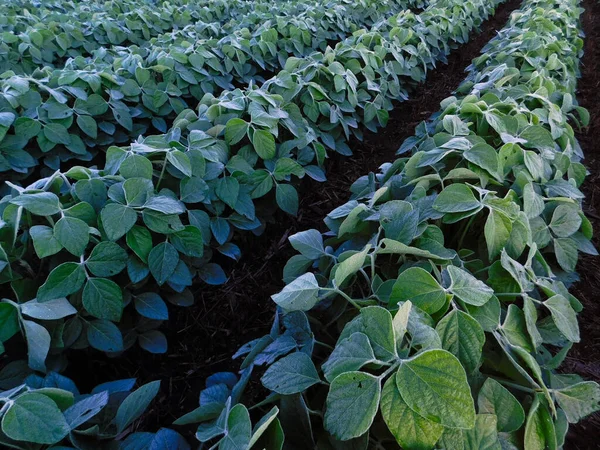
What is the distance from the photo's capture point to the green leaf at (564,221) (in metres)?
1.38

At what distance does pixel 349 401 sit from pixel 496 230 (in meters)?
0.68

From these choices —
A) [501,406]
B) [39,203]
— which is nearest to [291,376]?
[501,406]

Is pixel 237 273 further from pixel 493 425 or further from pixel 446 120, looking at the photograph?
pixel 493 425

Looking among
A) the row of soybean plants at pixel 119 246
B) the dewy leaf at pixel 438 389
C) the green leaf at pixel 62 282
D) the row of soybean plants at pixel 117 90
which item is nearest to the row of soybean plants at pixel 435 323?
the dewy leaf at pixel 438 389

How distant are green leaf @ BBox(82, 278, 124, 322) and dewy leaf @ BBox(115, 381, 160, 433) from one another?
16.8 inches

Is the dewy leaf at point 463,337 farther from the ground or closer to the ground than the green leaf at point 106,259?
farther from the ground

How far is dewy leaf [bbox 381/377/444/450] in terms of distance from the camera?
2.36 ft

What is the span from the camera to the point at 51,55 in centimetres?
348

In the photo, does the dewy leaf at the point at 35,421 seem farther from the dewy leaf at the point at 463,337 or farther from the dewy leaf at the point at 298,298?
the dewy leaf at the point at 463,337

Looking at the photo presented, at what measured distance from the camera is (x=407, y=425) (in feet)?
2.39

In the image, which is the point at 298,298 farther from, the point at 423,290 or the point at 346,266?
the point at 423,290

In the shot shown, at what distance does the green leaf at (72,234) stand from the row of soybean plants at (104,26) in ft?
8.88

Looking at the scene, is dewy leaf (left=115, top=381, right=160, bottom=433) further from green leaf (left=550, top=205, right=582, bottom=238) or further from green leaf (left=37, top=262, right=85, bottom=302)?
green leaf (left=550, top=205, right=582, bottom=238)

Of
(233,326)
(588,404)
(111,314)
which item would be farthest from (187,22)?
(588,404)
